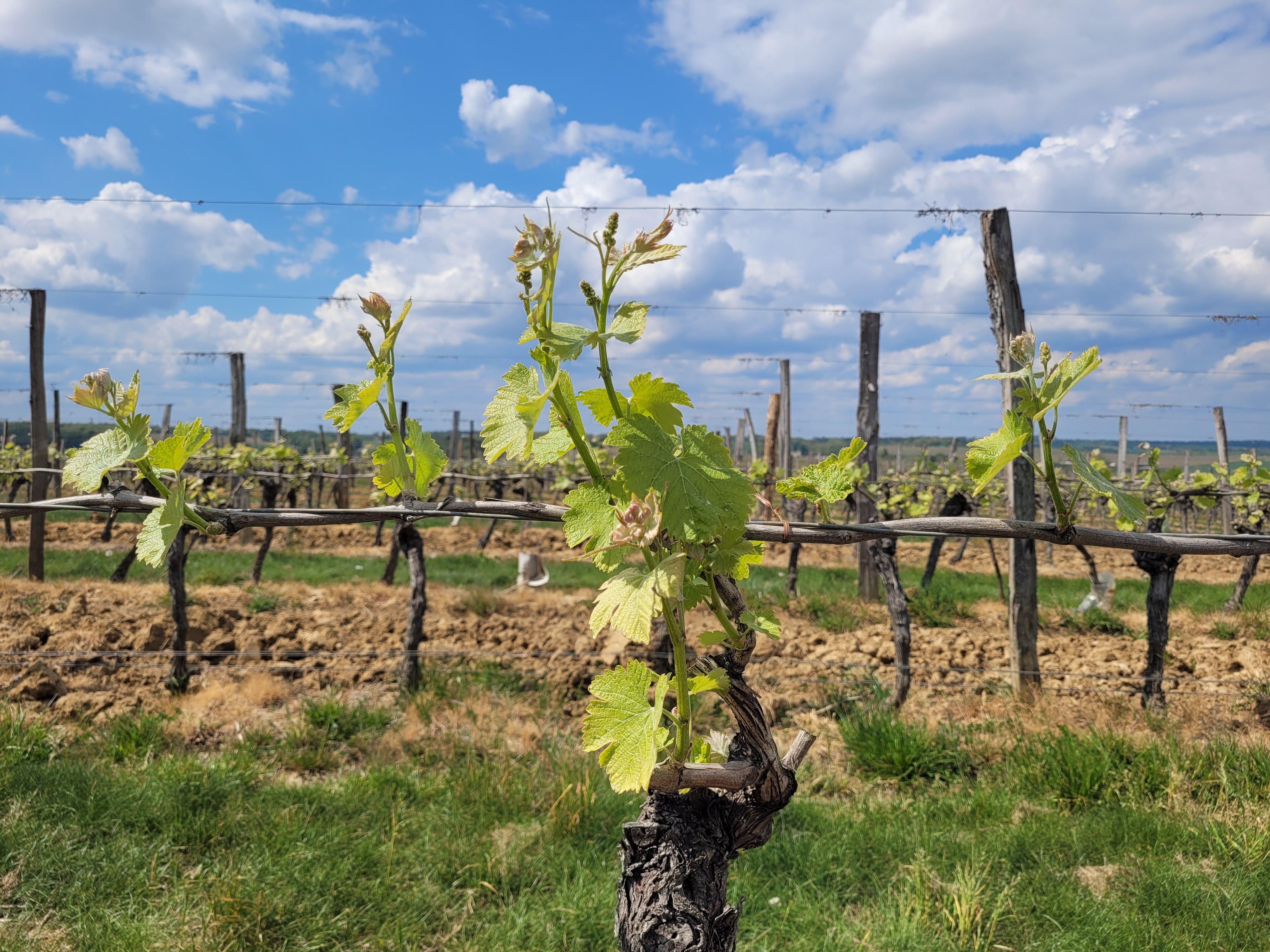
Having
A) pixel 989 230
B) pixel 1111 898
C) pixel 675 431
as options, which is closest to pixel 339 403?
pixel 675 431

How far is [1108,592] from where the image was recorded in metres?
8.49

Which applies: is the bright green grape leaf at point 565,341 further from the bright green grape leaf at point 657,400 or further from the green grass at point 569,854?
the green grass at point 569,854

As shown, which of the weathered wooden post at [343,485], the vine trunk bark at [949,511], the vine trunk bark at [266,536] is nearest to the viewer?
the vine trunk bark at [949,511]

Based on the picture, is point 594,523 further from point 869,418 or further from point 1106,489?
point 869,418

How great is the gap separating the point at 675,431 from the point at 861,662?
5787mm

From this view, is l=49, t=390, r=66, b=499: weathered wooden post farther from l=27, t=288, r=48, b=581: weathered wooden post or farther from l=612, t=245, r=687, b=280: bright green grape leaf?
l=612, t=245, r=687, b=280: bright green grape leaf

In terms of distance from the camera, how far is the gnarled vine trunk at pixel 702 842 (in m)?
1.02

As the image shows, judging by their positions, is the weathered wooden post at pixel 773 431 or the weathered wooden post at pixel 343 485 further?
the weathered wooden post at pixel 343 485

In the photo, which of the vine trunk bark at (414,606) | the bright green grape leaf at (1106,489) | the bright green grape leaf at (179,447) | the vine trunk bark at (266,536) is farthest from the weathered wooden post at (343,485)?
the bright green grape leaf at (1106,489)

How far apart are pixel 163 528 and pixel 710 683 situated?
2.28 ft

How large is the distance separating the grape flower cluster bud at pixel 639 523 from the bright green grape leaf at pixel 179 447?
54cm

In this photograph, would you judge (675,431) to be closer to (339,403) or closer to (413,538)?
(339,403)

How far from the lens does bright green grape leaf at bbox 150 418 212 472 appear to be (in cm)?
95

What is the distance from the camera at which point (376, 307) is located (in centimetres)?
78
